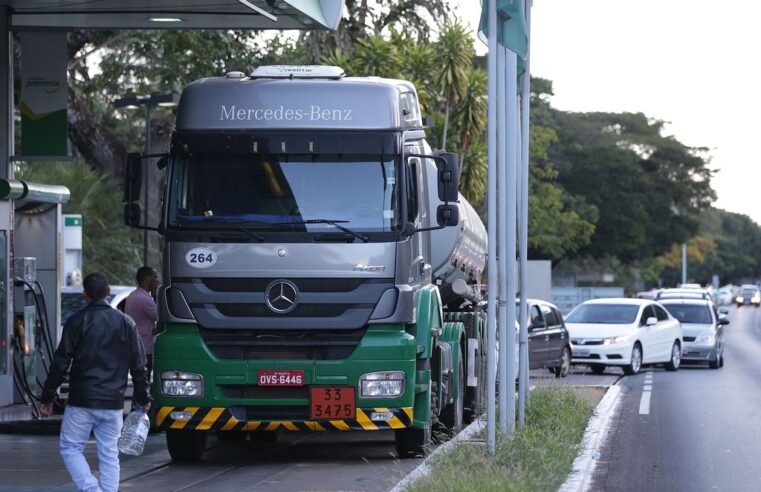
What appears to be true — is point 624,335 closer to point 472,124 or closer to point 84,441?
point 472,124

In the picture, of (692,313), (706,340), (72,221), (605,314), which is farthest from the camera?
(692,313)

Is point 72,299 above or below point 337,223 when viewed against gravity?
below

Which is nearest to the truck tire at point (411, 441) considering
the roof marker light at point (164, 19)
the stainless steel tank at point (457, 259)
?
the stainless steel tank at point (457, 259)

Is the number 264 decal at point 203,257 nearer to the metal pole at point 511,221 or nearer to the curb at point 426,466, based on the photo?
the curb at point 426,466

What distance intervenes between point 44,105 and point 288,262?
258 inches

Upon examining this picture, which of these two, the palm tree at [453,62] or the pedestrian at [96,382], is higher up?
the palm tree at [453,62]

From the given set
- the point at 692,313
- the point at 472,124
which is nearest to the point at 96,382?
the point at 472,124

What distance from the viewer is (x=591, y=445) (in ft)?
48.3

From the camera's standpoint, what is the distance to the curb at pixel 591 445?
11.8 meters

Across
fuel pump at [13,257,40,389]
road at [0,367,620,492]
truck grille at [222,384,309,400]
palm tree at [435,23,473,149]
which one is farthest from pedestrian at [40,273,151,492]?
palm tree at [435,23,473,149]

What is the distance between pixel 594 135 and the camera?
7519 cm

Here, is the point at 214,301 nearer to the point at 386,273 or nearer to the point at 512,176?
the point at 386,273

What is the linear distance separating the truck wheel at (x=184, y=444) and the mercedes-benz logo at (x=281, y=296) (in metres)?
1.65

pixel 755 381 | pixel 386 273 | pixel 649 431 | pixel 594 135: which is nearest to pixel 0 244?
pixel 386 273
